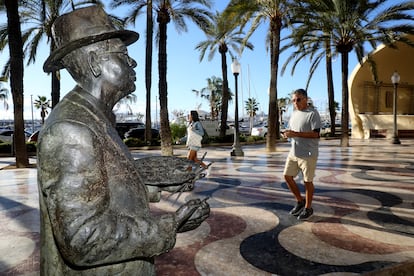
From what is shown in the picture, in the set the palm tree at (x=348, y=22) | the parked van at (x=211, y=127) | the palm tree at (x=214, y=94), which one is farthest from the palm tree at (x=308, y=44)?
the palm tree at (x=214, y=94)

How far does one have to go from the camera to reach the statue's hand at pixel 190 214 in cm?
107

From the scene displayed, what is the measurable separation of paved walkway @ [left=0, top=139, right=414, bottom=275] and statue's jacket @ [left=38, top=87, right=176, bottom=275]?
2.12m

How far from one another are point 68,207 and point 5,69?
19475mm

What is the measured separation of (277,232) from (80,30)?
3575 millimetres

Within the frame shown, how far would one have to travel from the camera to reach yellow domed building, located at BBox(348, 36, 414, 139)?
22219 millimetres

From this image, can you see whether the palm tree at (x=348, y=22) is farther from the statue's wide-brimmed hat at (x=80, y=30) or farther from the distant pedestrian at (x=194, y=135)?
the statue's wide-brimmed hat at (x=80, y=30)

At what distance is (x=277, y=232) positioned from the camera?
4.00m

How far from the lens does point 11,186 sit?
24.5ft

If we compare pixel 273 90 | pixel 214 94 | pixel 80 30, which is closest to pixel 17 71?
pixel 273 90

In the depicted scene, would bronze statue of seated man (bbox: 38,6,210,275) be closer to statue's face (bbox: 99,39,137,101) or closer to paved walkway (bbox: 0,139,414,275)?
statue's face (bbox: 99,39,137,101)

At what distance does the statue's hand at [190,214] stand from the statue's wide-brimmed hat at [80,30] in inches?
27.0

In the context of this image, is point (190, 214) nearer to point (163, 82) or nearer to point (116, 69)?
point (116, 69)

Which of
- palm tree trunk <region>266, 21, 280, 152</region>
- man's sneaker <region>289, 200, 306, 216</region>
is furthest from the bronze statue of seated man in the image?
palm tree trunk <region>266, 21, 280, 152</region>

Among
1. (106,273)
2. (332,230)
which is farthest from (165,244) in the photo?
(332,230)
